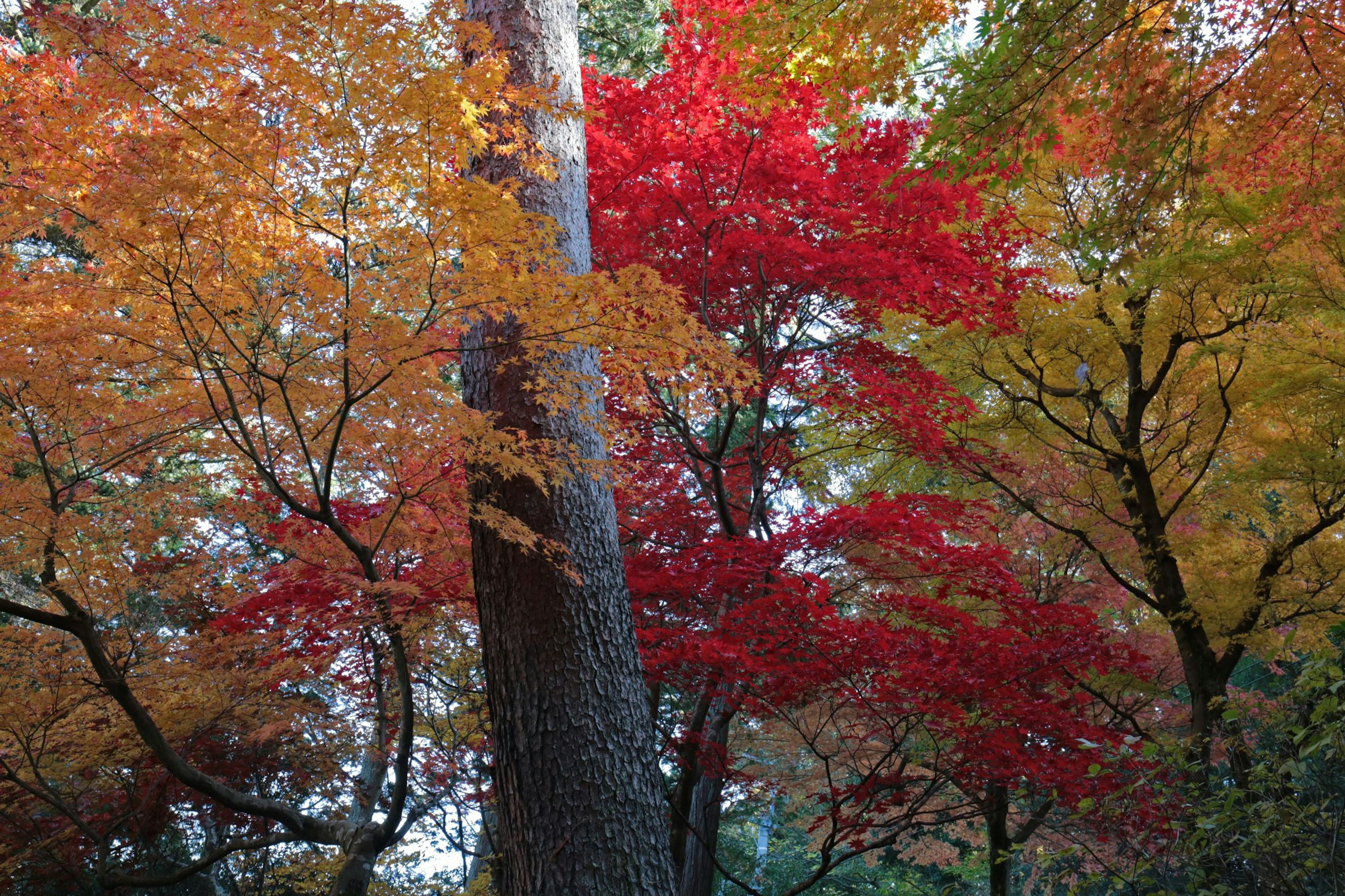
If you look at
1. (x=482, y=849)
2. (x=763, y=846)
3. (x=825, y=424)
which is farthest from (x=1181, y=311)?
(x=763, y=846)

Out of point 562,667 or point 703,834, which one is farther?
point 703,834

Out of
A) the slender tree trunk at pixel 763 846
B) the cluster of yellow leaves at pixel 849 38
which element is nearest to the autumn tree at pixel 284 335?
the cluster of yellow leaves at pixel 849 38

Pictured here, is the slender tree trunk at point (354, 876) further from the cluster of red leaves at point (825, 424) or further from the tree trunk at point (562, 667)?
the cluster of red leaves at point (825, 424)

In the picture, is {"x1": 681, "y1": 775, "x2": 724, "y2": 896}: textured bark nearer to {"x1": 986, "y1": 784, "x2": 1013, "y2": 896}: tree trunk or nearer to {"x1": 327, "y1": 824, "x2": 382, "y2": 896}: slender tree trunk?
{"x1": 327, "y1": 824, "x2": 382, "y2": 896}: slender tree trunk

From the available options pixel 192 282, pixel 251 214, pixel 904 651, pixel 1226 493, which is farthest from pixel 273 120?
pixel 1226 493

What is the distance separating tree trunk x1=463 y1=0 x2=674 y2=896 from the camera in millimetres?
3383

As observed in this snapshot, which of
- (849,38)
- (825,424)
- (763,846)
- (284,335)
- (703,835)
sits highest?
(763,846)

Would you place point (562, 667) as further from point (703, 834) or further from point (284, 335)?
point (703, 834)

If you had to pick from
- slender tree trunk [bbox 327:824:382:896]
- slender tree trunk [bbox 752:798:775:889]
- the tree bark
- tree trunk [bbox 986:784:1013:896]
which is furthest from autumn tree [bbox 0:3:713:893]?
slender tree trunk [bbox 752:798:775:889]

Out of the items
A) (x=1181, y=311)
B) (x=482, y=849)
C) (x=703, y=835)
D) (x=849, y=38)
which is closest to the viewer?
(x=849, y=38)

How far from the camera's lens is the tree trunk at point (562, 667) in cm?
338

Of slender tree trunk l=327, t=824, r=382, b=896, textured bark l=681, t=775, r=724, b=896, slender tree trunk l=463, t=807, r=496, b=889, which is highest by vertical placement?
slender tree trunk l=463, t=807, r=496, b=889

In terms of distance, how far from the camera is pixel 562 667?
11.8 feet

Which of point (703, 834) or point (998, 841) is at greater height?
point (998, 841)
